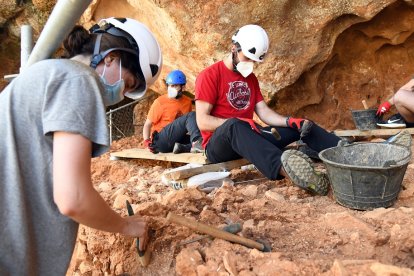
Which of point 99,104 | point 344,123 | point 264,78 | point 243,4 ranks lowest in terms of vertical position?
point 344,123

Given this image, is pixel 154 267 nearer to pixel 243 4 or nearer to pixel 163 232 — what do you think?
pixel 163 232

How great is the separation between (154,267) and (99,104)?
3.44 ft

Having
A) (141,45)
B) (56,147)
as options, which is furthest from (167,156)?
(56,147)

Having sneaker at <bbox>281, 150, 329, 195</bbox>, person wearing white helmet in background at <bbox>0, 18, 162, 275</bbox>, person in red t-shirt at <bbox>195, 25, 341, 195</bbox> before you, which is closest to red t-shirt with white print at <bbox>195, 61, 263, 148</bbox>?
person in red t-shirt at <bbox>195, 25, 341, 195</bbox>

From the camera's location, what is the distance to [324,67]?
6684 mm

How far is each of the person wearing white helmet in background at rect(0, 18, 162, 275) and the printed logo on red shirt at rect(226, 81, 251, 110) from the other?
246 centimetres

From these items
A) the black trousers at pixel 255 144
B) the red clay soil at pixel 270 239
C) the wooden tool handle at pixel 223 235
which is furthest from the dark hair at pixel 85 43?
the black trousers at pixel 255 144

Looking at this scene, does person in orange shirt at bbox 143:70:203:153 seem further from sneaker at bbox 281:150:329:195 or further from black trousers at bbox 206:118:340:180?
sneaker at bbox 281:150:329:195

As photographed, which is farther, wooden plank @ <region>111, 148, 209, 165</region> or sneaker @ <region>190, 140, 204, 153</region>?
sneaker @ <region>190, 140, 204, 153</region>

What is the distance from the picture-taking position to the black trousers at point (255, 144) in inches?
133

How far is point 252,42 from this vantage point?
159 inches

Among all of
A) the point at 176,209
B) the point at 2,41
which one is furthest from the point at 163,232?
the point at 2,41

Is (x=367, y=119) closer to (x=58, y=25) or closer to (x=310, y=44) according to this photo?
(x=310, y=44)

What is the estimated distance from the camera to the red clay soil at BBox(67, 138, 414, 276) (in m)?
1.97
